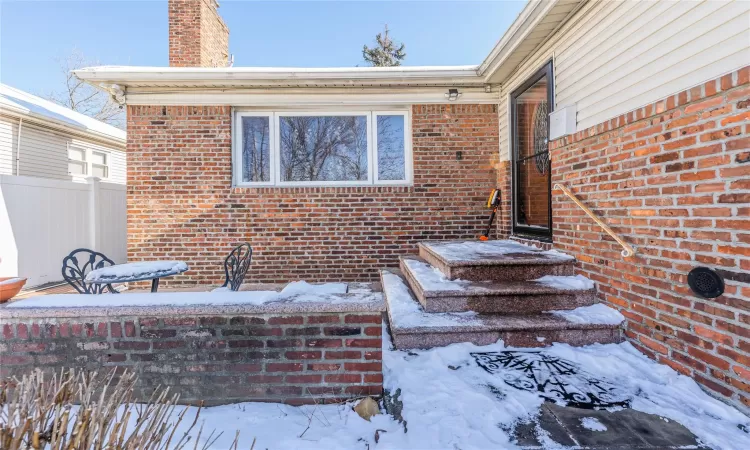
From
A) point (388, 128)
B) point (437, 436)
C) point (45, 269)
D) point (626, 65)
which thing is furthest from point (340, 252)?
point (45, 269)

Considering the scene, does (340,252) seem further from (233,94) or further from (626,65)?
(626,65)

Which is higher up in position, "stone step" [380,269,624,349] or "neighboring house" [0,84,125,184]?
"neighboring house" [0,84,125,184]

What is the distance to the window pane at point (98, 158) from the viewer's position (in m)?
8.52

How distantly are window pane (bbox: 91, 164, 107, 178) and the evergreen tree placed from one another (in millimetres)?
15033

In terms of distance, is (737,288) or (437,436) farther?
(737,288)

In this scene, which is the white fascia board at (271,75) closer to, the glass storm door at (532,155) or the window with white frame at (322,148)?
the window with white frame at (322,148)

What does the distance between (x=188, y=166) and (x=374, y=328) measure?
4.08m

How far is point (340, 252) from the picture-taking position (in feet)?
15.7

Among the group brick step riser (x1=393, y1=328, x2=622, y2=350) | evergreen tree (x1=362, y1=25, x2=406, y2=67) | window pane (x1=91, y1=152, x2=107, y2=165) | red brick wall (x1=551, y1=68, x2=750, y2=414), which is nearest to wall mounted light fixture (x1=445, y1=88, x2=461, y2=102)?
red brick wall (x1=551, y1=68, x2=750, y2=414)

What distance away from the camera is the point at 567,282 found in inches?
117

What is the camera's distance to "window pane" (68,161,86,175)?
26.3 ft

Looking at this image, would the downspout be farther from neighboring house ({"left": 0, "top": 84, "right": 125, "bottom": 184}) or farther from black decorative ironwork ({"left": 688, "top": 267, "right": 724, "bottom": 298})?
black decorative ironwork ({"left": 688, "top": 267, "right": 724, "bottom": 298})

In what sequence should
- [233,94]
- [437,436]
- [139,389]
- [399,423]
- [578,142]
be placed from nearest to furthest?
[437,436]
[399,423]
[139,389]
[578,142]
[233,94]

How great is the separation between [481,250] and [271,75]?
3.42 metres
